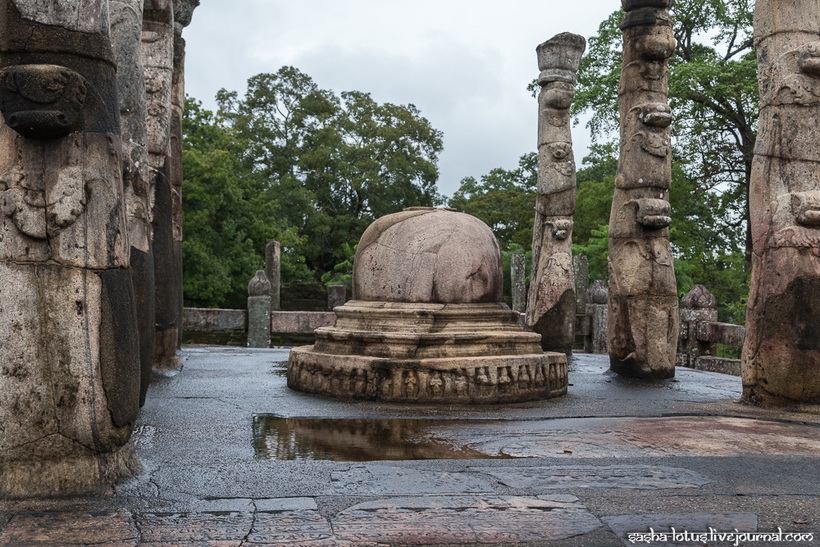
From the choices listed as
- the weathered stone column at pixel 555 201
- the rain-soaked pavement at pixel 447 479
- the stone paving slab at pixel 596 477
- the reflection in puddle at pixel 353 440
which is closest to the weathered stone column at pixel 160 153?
the rain-soaked pavement at pixel 447 479

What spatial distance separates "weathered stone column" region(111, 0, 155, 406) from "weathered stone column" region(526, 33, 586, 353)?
8.12 metres

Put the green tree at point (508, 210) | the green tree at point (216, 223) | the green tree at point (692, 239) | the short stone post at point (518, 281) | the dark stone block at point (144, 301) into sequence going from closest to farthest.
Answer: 1. the dark stone block at point (144, 301)
2. the short stone post at point (518, 281)
3. the green tree at point (692, 239)
4. the green tree at point (216, 223)
5. the green tree at point (508, 210)

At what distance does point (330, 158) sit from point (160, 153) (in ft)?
91.4

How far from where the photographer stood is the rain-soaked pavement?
10.6 ft

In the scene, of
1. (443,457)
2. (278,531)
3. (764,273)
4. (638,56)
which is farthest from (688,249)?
(278,531)

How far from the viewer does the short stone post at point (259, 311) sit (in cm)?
1598

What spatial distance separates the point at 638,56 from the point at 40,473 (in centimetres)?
815

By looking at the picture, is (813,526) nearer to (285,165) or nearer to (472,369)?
(472,369)

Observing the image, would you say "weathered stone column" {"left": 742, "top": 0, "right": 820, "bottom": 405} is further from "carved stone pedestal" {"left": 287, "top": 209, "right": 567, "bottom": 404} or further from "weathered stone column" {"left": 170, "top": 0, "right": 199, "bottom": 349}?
"weathered stone column" {"left": 170, "top": 0, "right": 199, "bottom": 349}

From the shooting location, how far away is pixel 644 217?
368 inches

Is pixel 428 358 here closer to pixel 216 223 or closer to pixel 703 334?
pixel 703 334

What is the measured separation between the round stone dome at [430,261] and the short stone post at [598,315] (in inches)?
322

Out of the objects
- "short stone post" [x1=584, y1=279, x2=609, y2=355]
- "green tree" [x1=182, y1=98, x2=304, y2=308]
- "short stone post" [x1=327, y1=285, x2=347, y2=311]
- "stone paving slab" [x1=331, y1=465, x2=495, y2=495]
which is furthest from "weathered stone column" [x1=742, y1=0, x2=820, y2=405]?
"green tree" [x1=182, y1=98, x2=304, y2=308]

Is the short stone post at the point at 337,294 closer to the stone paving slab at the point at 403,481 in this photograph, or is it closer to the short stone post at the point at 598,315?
the short stone post at the point at 598,315
